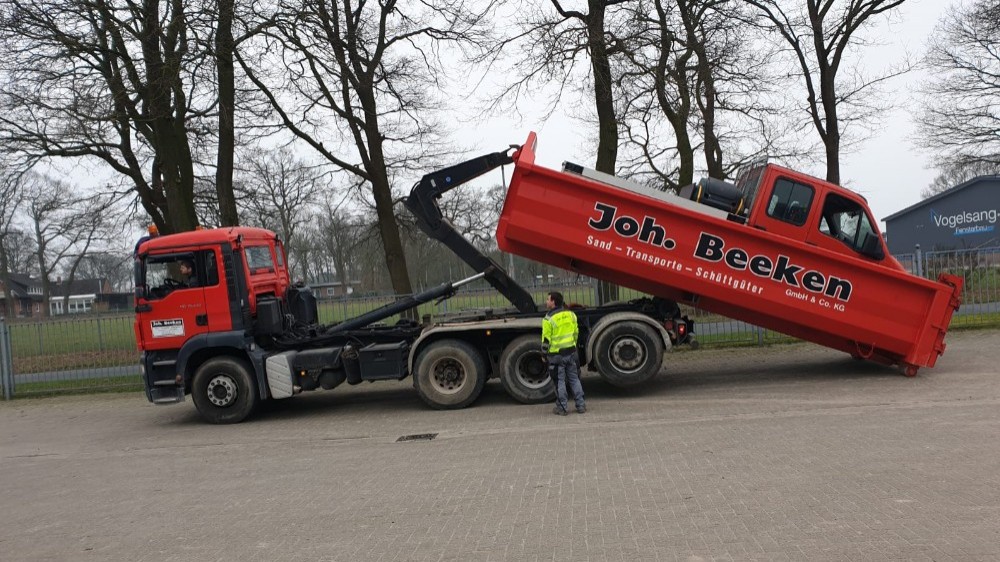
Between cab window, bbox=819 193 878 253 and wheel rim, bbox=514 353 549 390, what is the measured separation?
4.21 meters

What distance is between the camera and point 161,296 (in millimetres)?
11180

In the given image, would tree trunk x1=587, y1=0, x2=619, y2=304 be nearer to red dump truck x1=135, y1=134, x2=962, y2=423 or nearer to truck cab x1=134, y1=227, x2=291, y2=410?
red dump truck x1=135, y1=134, x2=962, y2=423

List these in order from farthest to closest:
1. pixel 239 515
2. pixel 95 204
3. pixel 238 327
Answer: pixel 95 204 < pixel 238 327 < pixel 239 515

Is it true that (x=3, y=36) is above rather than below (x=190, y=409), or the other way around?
above

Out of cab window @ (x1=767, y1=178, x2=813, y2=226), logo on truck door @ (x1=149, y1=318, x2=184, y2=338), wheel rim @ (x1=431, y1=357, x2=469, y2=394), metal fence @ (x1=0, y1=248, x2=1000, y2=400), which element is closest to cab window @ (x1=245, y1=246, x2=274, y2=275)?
logo on truck door @ (x1=149, y1=318, x2=184, y2=338)

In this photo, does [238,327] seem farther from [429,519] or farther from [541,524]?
[541,524]

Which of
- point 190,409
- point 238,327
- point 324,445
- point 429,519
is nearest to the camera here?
point 429,519

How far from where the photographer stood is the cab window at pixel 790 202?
420 inches

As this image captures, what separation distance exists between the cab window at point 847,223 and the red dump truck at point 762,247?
14 millimetres

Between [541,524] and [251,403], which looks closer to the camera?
[541,524]

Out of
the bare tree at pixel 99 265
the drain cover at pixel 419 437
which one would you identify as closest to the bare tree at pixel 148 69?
the drain cover at pixel 419 437

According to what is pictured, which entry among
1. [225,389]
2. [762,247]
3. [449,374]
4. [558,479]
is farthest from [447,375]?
[762,247]

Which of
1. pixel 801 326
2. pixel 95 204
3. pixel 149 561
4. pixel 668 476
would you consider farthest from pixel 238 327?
pixel 95 204

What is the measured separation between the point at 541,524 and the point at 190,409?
917cm
